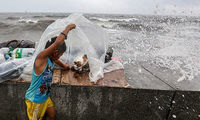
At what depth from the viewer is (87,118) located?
251 centimetres

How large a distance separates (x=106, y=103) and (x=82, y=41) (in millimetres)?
1157

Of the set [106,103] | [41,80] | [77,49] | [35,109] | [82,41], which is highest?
[82,41]

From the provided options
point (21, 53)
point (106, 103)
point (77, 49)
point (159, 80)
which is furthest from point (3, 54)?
point (159, 80)

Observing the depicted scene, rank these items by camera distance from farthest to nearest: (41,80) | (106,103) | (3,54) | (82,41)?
(3,54)
(82,41)
(106,103)
(41,80)

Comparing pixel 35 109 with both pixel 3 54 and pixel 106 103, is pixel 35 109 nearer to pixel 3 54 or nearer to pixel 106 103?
pixel 106 103

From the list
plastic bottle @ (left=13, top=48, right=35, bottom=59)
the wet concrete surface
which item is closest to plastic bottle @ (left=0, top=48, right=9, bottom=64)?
plastic bottle @ (left=13, top=48, right=35, bottom=59)

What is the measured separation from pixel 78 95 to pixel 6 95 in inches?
43.9

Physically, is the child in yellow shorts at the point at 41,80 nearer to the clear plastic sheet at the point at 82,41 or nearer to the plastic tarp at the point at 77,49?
the plastic tarp at the point at 77,49

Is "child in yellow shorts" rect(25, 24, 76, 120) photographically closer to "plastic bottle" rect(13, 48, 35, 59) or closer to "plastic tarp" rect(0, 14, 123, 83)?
"plastic tarp" rect(0, 14, 123, 83)

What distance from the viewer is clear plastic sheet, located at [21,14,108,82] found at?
8.71ft

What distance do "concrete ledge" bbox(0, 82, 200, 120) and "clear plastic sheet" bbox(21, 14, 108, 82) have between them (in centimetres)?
36

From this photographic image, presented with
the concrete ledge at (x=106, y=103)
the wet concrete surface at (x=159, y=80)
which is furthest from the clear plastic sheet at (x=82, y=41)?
the wet concrete surface at (x=159, y=80)

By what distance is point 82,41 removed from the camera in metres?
2.84

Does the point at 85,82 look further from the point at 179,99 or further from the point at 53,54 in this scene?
the point at 179,99
